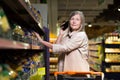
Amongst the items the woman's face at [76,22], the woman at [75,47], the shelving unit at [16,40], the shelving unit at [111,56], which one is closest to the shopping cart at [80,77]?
the shelving unit at [16,40]

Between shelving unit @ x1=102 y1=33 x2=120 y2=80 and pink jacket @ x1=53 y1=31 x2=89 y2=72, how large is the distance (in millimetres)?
7407

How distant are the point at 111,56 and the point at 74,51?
295 inches

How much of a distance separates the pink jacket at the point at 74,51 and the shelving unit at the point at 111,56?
7407mm

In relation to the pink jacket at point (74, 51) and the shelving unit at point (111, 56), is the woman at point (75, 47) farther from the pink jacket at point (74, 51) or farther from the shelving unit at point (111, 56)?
the shelving unit at point (111, 56)

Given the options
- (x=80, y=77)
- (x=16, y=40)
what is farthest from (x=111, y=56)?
(x=16, y=40)

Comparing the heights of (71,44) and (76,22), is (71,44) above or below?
below

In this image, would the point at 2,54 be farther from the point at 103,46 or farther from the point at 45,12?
the point at 103,46

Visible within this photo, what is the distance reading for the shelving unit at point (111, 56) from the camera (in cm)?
1098

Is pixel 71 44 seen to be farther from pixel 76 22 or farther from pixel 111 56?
pixel 111 56

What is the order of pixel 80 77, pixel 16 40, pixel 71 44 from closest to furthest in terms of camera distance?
pixel 16 40, pixel 80 77, pixel 71 44

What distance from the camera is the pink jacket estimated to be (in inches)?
140

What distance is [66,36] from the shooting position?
375 centimetres

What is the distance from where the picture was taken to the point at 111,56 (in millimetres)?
10953

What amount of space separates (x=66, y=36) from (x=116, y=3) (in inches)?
552
